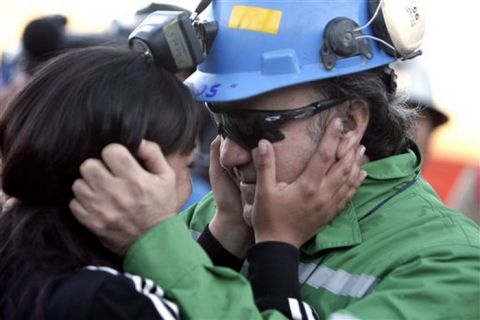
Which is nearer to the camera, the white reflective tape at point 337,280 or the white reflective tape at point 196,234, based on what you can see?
the white reflective tape at point 337,280

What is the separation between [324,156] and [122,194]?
2.41 feet

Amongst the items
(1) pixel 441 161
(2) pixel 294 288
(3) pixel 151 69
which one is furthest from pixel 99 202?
(1) pixel 441 161

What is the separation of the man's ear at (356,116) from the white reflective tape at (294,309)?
0.63 meters

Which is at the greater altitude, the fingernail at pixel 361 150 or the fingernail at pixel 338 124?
the fingernail at pixel 338 124

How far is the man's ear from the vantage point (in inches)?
120

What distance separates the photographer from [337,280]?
2.84m

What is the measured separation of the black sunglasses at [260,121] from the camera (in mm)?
2953

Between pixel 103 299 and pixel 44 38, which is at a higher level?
pixel 103 299

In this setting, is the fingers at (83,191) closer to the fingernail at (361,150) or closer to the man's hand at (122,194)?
the man's hand at (122,194)

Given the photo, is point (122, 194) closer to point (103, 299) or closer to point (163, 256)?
point (163, 256)

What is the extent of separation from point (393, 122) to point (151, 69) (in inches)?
35.8

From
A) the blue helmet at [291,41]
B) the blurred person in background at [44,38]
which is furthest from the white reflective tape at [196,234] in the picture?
the blurred person in background at [44,38]

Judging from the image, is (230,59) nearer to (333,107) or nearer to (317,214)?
(333,107)

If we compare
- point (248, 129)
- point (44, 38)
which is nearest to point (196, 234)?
point (248, 129)
